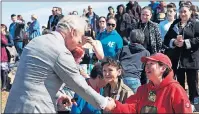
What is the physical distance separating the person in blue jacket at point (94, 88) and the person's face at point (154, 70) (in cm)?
73

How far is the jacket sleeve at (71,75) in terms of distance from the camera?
159 inches

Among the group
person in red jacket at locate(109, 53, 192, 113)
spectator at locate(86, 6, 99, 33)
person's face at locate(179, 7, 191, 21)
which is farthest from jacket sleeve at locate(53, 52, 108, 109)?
spectator at locate(86, 6, 99, 33)

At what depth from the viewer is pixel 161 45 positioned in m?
8.16

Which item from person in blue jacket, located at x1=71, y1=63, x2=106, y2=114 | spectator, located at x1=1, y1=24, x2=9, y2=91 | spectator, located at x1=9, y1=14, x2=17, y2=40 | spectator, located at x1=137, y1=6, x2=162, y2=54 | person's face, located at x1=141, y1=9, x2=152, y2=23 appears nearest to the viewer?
person in blue jacket, located at x1=71, y1=63, x2=106, y2=114

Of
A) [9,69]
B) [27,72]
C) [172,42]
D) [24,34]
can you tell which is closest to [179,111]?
[27,72]

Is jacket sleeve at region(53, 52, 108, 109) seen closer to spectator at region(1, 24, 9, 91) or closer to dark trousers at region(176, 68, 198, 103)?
dark trousers at region(176, 68, 198, 103)

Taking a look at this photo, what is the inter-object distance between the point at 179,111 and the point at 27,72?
4.66ft

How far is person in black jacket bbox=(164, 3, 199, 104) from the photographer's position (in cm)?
793

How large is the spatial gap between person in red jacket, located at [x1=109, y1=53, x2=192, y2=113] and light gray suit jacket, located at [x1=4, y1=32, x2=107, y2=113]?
2.61 feet

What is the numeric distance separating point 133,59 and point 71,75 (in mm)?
3099

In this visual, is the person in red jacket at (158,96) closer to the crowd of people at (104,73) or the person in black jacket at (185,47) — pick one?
the crowd of people at (104,73)

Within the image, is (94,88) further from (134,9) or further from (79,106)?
(134,9)

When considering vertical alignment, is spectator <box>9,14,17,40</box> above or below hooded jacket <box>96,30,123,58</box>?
below

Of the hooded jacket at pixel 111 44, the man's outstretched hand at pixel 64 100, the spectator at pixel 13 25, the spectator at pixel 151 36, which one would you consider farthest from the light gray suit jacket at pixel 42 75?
the spectator at pixel 13 25
